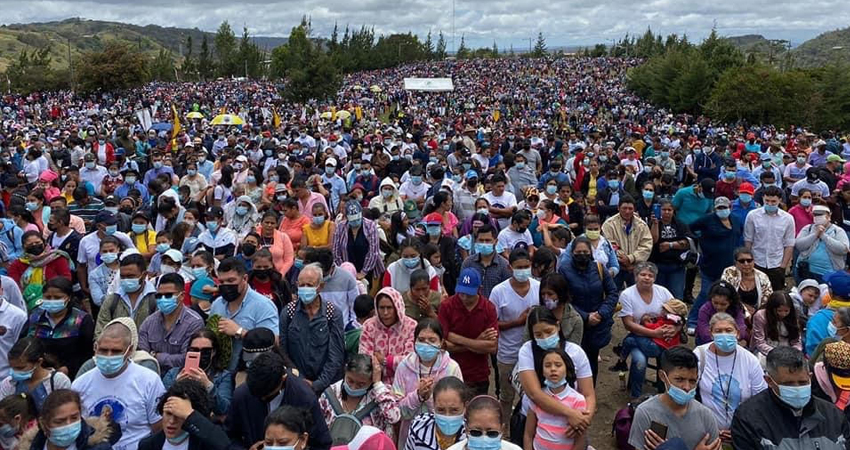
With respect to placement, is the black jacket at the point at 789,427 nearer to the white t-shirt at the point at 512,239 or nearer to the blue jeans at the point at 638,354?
the blue jeans at the point at 638,354

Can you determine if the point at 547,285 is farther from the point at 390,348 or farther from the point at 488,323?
the point at 390,348

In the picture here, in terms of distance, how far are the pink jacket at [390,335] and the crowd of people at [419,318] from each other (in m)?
0.01

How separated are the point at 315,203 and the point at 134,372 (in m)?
3.89

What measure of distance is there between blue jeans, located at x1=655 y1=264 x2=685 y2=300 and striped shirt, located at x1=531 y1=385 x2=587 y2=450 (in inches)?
142

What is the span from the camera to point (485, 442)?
317 cm

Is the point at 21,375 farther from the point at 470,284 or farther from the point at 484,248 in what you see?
the point at 484,248

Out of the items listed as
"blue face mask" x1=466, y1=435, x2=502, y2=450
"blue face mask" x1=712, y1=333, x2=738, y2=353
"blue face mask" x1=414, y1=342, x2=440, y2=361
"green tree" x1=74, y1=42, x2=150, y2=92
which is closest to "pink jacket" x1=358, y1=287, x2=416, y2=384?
"blue face mask" x1=414, y1=342, x2=440, y2=361

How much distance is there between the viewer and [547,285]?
4836 mm

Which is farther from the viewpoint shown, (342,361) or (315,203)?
(315,203)

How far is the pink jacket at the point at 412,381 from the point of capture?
156 inches

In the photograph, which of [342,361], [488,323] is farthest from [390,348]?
[488,323]

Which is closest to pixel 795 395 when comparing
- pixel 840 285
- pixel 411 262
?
pixel 840 285

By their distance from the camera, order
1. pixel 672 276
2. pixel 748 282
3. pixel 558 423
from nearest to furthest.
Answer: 1. pixel 558 423
2. pixel 748 282
3. pixel 672 276

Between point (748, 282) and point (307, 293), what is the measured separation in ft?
11.9
